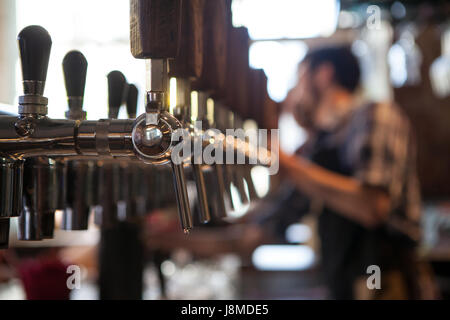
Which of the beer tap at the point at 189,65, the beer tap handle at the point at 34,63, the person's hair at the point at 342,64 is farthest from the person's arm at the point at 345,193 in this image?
the beer tap handle at the point at 34,63

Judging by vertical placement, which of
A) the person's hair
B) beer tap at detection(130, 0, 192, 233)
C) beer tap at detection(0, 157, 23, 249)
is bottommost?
beer tap at detection(0, 157, 23, 249)

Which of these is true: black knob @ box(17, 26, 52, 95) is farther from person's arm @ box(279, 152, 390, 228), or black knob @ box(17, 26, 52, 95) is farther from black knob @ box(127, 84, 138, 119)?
person's arm @ box(279, 152, 390, 228)

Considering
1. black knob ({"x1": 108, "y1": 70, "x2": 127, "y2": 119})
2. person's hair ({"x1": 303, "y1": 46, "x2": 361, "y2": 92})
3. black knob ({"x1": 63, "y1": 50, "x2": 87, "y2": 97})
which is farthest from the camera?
person's hair ({"x1": 303, "y1": 46, "x2": 361, "y2": 92})

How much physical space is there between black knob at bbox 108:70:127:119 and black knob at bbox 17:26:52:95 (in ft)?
0.63

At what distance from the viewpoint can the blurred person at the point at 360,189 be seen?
2.03m

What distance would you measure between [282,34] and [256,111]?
3512 millimetres

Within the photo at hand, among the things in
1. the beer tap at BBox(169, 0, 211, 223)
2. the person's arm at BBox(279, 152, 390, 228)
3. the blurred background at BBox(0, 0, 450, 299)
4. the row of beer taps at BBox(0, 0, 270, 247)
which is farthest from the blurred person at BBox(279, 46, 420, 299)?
the blurred background at BBox(0, 0, 450, 299)

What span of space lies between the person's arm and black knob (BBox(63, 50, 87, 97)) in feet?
4.80

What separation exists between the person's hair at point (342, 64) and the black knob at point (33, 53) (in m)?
1.98

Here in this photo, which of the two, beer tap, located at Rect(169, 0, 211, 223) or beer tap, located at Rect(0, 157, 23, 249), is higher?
beer tap, located at Rect(169, 0, 211, 223)

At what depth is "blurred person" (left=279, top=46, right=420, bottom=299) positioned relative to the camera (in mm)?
2029

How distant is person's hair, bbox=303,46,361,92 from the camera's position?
96.2 inches

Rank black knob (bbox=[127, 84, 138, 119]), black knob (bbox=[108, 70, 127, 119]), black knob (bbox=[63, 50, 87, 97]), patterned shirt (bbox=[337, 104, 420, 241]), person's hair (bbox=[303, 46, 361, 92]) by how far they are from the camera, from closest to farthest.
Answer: black knob (bbox=[63, 50, 87, 97]) → black knob (bbox=[108, 70, 127, 119]) → black knob (bbox=[127, 84, 138, 119]) → patterned shirt (bbox=[337, 104, 420, 241]) → person's hair (bbox=[303, 46, 361, 92])

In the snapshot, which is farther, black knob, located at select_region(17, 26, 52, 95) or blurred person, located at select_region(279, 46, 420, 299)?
blurred person, located at select_region(279, 46, 420, 299)
